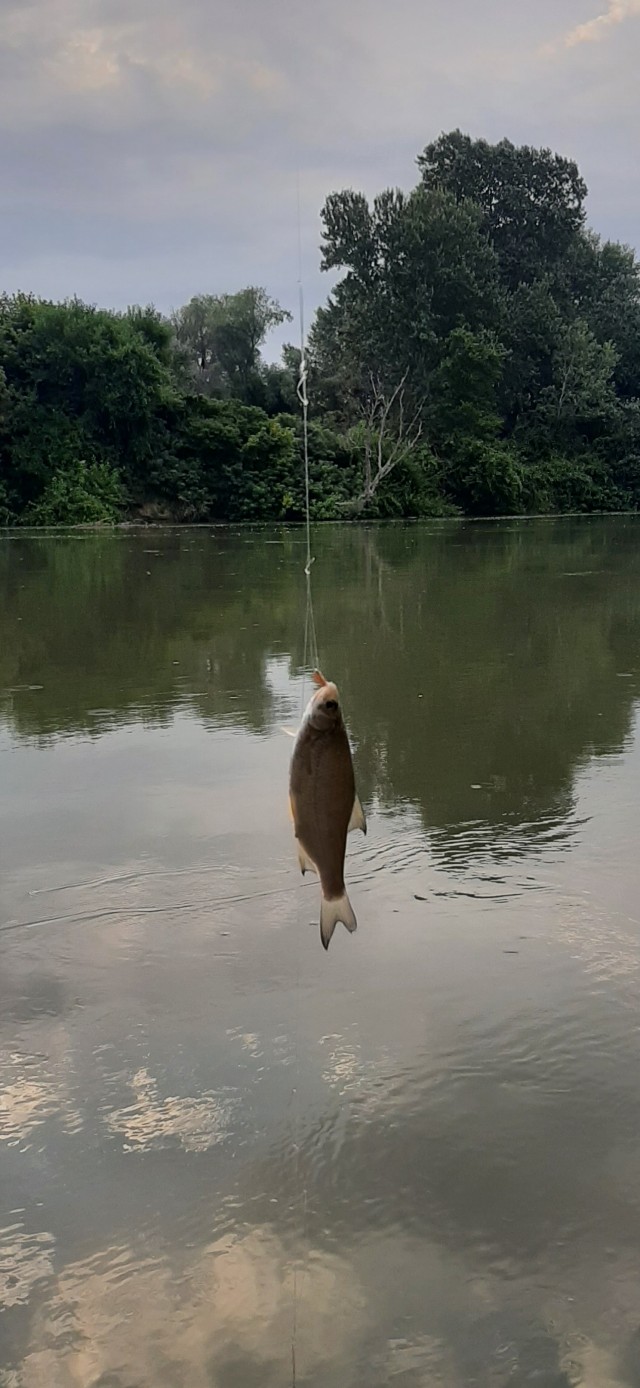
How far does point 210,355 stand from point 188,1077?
180ft

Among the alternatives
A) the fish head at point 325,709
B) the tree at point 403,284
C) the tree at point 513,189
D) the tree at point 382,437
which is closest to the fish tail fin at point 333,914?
the fish head at point 325,709

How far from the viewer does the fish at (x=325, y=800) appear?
8.07ft

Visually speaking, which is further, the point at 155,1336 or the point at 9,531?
the point at 9,531

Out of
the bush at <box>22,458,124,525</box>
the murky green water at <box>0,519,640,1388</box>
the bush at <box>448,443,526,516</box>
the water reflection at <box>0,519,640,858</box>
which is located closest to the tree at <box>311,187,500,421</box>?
the bush at <box>448,443,526,516</box>

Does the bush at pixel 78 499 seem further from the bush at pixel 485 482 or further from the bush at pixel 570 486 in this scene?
the bush at pixel 570 486

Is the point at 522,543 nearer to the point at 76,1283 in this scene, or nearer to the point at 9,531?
the point at 9,531

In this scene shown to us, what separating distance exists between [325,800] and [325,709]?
0.25m

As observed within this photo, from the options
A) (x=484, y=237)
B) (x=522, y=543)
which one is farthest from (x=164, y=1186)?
(x=484, y=237)

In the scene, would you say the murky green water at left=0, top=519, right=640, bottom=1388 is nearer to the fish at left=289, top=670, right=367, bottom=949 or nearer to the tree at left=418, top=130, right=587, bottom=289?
the fish at left=289, top=670, right=367, bottom=949

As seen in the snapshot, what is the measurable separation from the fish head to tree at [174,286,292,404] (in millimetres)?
47491

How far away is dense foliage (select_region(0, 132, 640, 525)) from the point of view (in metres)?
35.4

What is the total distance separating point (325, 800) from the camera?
254 cm

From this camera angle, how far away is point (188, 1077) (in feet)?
9.86

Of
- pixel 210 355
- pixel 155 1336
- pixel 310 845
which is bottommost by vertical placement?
pixel 155 1336
